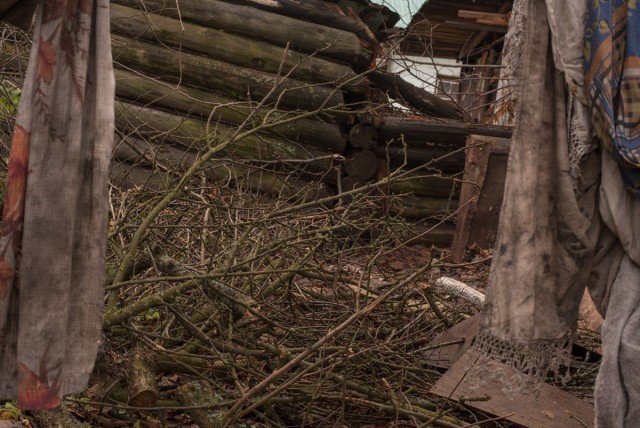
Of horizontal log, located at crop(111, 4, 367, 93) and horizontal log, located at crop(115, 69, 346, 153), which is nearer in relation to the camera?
horizontal log, located at crop(115, 69, 346, 153)

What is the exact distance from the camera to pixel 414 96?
8.68 meters

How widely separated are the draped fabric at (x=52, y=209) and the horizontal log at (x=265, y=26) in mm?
6022

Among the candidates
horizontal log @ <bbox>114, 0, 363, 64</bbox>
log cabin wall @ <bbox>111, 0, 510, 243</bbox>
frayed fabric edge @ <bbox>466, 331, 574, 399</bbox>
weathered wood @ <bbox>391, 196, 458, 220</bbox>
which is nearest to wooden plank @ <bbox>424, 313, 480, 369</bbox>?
frayed fabric edge @ <bbox>466, 331, 574, 399</bbox>

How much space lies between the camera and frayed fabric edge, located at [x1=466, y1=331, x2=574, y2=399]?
2885 millimetres

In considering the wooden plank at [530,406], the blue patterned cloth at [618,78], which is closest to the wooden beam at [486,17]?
the wooden plank at [530,406]

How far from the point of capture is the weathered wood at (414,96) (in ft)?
27.7

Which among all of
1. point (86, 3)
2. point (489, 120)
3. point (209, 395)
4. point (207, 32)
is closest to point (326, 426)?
point (209, 395)

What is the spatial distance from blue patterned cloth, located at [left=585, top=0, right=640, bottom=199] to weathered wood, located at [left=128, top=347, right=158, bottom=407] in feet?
6.41

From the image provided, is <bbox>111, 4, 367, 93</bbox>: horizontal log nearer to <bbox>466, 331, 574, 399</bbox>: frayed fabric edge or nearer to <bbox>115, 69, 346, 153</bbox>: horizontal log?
<bbox>115, 69, 346, 153</bbox>: horizontal log

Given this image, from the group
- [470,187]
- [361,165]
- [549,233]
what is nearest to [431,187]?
[361,165]

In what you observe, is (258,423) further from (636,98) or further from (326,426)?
(636,98)

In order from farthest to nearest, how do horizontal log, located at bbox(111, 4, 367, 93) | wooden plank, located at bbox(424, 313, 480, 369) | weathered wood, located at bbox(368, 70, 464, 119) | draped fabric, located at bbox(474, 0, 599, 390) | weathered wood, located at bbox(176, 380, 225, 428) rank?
weathered wood, located at bbox(368, 70, 464, 119) → horizontal log, located at bbox(111, 4, 367, 93) → wooden plank, located at bbox(424, 313, 480, 369) → weathered wood, located at bbox(176, 380, 225, 428) → draped fabric, located at bbox(474, 0, 599, 390)

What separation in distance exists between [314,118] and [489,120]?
2029 mm

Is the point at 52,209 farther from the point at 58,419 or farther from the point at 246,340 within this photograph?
the point at 246,340
